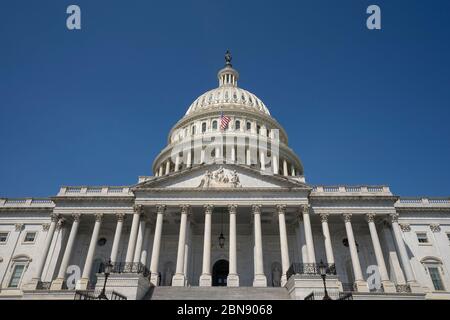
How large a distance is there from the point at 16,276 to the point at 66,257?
25.9 ft

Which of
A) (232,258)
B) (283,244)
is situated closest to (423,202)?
(283,244)

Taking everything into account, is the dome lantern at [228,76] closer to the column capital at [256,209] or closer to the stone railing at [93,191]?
the stone railing at [93,191]

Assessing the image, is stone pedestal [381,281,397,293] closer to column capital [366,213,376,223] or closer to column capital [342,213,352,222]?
column capital [366,213,376,223]

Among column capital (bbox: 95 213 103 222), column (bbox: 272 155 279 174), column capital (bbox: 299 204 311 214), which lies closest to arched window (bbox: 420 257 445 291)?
column capital (bbox: 299 204 311 214)

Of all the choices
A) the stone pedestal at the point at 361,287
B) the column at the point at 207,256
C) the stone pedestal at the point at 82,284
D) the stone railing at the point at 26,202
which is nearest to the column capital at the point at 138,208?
the column at the point at 207,256

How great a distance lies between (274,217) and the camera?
38.9m

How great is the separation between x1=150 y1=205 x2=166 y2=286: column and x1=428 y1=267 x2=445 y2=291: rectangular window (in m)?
29.7

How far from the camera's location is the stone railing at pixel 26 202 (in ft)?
141

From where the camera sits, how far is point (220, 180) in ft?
125

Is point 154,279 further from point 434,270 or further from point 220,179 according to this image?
point 434,270

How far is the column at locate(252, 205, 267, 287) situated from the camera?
3177cm
